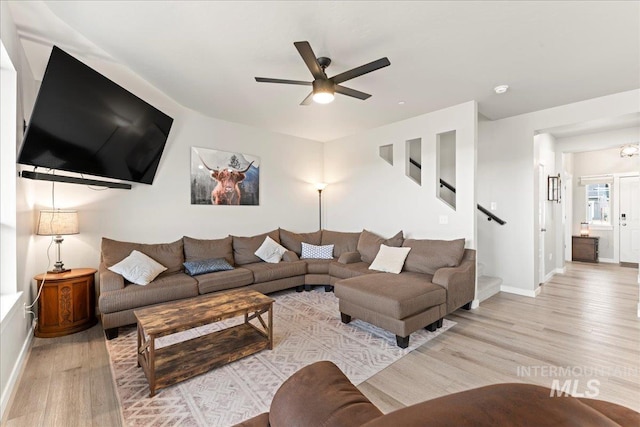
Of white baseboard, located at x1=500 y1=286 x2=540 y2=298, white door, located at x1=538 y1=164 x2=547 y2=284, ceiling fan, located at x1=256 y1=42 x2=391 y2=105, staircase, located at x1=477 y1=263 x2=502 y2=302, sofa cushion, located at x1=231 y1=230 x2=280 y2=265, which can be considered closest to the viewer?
ceiling fan, located at x1=256 y1=42 x2=391 y2=105

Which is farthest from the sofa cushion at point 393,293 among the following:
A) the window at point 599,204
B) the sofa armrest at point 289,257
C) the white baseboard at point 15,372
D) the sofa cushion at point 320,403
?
the window at point 599,204

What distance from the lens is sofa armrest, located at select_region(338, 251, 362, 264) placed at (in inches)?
171

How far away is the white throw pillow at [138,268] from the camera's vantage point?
10.1ft

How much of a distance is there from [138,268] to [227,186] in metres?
1.89

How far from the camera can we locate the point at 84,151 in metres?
2.73

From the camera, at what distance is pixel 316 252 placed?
479 centimetres

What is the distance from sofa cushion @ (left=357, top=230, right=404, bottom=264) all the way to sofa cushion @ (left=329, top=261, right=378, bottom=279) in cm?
14

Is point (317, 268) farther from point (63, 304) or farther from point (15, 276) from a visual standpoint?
point (15, 276)

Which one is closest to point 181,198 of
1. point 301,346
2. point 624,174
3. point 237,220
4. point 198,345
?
point 237,220

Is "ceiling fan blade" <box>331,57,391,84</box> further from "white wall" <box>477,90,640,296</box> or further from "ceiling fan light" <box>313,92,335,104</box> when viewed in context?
"white wall" <box>477,90,640,296</box>

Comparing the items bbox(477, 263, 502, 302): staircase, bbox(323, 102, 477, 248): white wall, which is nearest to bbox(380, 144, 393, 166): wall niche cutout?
bbox(323, 102, 477, 248): white wall

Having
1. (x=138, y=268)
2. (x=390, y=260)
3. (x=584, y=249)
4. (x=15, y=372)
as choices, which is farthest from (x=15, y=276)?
(x=584, y=249)

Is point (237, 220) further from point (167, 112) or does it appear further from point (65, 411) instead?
point (65, 411)

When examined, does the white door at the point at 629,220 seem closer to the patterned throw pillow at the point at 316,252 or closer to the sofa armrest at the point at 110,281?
the patterned throw pillow at the point at 316,252
